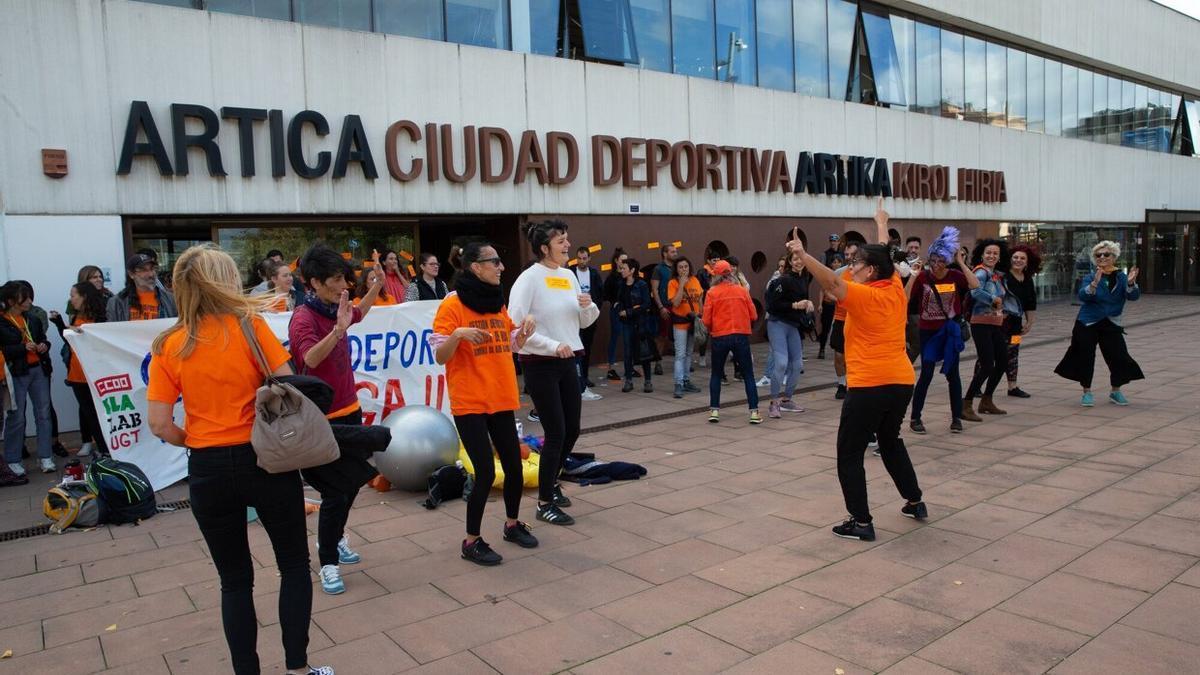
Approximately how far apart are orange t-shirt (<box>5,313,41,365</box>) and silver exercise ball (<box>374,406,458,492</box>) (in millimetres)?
3532

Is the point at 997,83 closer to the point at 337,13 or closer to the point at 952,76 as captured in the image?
the point at 952,76

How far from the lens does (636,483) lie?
6.56 metres

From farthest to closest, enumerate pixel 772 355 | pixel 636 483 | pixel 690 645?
pixel 772 355
pixel 636 483
pixel 690 645

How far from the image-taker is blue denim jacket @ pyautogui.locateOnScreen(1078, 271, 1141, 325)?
901 cm

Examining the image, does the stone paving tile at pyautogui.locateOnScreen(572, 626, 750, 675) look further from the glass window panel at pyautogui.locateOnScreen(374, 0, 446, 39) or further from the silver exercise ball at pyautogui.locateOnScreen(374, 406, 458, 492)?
the glass window panel at pyautogui.locateOnScreen(374, 0, 446, 39)

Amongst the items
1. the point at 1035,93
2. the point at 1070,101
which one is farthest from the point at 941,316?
the point at 1070,101

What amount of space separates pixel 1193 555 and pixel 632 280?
7591 mm

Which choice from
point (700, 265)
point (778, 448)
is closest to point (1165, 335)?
point (700, 265)

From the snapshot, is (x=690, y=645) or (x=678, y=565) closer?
(x=690, y=645)

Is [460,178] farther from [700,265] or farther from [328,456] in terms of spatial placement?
[328,456]

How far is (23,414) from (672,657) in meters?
6.69

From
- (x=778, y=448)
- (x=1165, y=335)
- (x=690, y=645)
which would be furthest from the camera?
(x=1165, y=335)

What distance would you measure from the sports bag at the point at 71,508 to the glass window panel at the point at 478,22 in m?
8.21

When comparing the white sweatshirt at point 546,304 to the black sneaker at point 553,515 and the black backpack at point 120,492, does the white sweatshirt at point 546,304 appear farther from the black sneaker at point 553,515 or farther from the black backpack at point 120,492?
the black backpack at point 120,492
